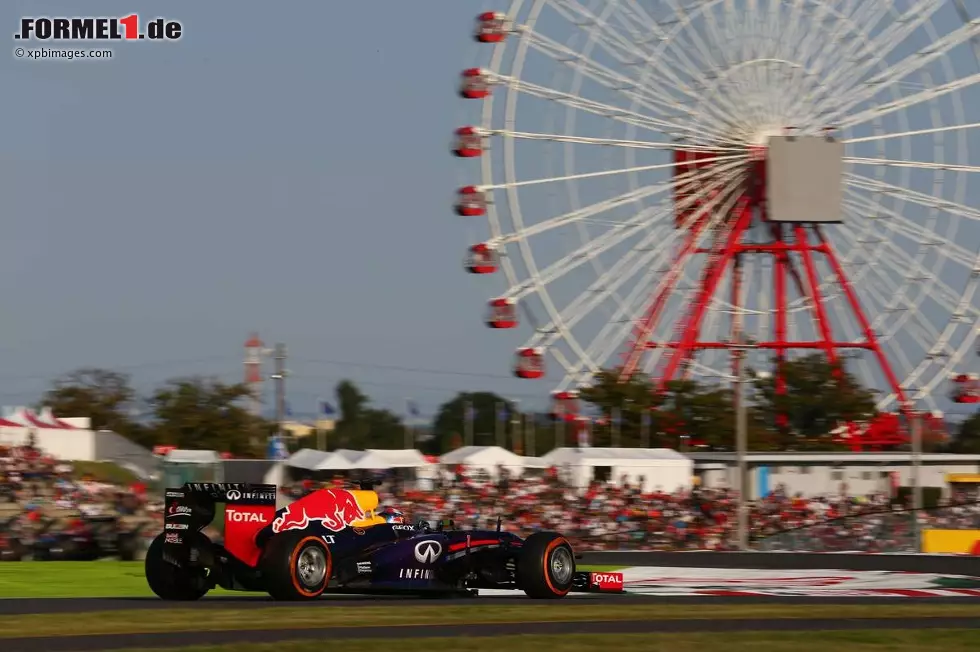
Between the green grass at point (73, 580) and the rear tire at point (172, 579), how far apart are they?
2.16 metres

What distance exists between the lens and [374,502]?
18.9 metres

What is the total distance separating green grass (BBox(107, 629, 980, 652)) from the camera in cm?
1261

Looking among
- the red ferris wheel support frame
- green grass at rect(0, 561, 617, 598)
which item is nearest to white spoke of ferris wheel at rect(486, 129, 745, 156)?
the red ferris wheel support frame

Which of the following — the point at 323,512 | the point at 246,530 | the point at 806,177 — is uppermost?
the point at 806,177

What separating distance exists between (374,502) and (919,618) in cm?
637

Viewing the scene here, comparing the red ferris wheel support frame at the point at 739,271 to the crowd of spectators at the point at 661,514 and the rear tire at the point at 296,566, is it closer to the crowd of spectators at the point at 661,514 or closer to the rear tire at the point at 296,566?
the crowd of spectators at the point at 661,514

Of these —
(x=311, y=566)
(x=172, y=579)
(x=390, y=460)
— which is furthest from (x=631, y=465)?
(x=311, y=566)

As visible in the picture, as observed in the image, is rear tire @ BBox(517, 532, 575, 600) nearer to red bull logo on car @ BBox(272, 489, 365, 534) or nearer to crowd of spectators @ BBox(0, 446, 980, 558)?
red bull logo on car @ BBox(272, 489, 365, 534)

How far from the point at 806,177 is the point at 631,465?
11060 mm

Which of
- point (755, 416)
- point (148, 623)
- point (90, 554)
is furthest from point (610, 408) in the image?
point (148, 623)

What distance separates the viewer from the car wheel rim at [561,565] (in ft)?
61.2

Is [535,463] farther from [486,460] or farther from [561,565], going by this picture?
[561,565]

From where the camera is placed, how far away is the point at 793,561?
31656mm

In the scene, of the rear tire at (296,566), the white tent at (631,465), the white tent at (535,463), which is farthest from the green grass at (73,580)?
the white tent at (535,463)
